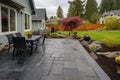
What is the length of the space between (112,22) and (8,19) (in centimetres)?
2432

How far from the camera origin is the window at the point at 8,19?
9634 mm

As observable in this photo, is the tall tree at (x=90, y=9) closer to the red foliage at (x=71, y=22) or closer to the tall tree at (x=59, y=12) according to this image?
the tall tree at (x=59, y=12)

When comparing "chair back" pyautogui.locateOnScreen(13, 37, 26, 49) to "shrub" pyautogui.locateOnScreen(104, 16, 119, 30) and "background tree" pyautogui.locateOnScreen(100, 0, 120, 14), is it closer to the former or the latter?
"shrub" pyautogui.locateOnScreen(104, 16, 119, 30)

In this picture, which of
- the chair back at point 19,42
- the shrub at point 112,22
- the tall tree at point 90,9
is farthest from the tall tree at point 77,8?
the chair back at point 19,42

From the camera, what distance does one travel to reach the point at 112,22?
31.3 metres

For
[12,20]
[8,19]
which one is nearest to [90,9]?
[12,20]

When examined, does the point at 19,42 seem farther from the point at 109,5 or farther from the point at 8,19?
the point at 109,5

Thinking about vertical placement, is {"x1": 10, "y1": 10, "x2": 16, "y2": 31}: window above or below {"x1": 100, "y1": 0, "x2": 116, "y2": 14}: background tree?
below

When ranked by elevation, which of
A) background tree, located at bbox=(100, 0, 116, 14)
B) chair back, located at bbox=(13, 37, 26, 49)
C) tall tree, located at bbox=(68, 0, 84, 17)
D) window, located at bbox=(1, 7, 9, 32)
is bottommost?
chair back, located at bbox=(13, 37, 26, 49)

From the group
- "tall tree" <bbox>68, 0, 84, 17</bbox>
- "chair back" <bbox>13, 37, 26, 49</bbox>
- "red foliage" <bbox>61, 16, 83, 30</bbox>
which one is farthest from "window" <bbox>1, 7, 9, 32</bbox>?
"tall tree" <bbox>68, 0, 84, 17</bbox>

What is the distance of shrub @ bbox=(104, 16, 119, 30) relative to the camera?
102 ft

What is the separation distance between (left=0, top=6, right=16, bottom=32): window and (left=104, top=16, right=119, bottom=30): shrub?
22.8m

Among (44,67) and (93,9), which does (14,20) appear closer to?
(44,67)

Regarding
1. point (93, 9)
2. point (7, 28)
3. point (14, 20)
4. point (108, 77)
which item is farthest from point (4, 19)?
point (93, 9)
